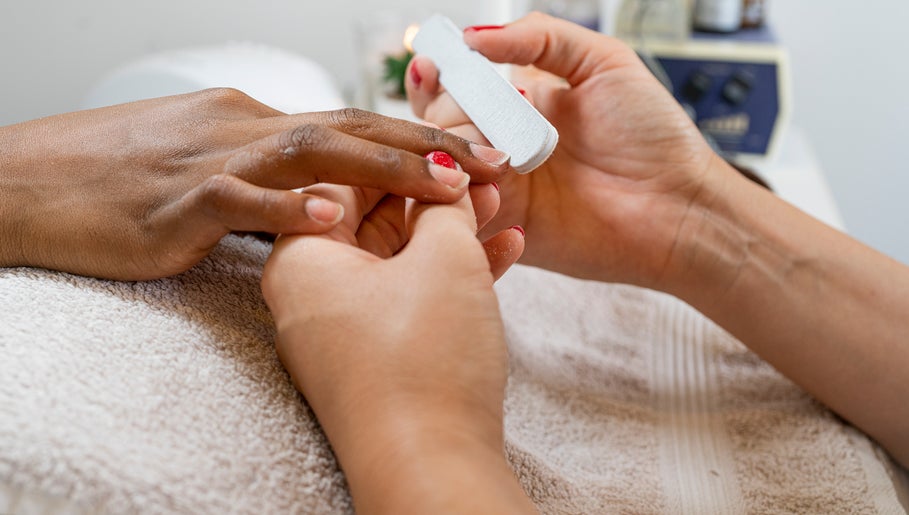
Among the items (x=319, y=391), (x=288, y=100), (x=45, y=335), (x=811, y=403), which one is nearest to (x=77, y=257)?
(x=45, y=335)

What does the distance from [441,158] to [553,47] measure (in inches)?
11.3

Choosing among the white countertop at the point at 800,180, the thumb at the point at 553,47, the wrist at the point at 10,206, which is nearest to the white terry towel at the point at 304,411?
the wrist at the point at 10,206

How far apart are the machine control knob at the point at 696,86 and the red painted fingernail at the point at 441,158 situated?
0.86 meters

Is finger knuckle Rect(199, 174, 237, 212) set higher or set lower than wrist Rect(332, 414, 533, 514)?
higher

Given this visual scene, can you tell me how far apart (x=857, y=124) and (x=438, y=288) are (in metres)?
1.50

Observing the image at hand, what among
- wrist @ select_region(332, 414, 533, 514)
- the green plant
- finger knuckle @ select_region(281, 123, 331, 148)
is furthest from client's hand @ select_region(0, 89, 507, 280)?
the green plant

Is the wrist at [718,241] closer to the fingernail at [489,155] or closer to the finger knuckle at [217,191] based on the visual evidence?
the fingernail at [489,155]

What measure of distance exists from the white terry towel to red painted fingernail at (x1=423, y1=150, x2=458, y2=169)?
157 millimetres

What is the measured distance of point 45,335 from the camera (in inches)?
16.1

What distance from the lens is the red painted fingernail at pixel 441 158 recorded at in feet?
1.62

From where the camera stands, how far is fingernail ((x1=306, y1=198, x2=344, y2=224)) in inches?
17.3

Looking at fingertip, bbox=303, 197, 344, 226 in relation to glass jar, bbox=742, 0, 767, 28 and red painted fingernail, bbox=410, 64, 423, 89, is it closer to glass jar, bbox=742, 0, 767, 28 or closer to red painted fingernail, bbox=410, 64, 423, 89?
red painted fingernail, bbox=410, 64, 423, 89

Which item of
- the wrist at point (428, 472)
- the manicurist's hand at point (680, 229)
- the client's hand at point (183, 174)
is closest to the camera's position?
the wrist at point (428, 472)

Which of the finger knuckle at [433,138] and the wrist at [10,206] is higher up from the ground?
the finger knuckle at [433,138]
